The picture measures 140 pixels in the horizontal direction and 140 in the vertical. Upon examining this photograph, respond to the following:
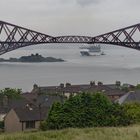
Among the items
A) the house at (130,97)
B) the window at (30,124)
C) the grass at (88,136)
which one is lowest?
the window at (30,124)

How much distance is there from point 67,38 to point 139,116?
87.8m

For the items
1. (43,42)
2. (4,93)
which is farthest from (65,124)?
(43,42)

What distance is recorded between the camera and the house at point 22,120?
40688 mm

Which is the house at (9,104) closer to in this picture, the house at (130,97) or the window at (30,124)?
the window at (30,124)

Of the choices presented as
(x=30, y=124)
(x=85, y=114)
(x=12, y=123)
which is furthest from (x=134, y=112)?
(x=12, y=123)

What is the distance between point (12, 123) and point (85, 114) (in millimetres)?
12178

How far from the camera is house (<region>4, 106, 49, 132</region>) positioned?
133 ft

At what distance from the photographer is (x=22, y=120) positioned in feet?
133

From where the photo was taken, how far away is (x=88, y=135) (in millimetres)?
16688

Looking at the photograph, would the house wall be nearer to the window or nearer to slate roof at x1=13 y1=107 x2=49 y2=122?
slate roof at x1=13 y1=107 x2=49 y2=122

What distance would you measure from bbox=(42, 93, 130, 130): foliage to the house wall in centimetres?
975

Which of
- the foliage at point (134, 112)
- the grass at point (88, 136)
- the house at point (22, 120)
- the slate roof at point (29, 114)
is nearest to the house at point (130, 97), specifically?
→ the slate roof at point (29, 114)

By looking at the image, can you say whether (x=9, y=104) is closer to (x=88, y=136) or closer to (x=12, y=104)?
(x=12, y=104)

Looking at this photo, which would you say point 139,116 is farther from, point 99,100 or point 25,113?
point 25,113
